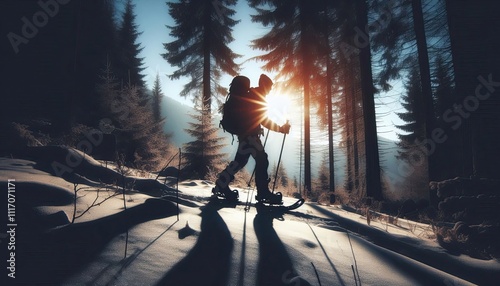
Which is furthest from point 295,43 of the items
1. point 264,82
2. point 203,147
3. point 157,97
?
point 157,97

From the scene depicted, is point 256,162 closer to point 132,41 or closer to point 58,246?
point 58,246

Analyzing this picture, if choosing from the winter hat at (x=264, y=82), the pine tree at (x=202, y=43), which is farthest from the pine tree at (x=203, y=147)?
the winter hat at (x=264, y=82)

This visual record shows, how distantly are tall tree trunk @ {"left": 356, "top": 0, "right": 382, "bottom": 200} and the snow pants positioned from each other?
5.74 meters

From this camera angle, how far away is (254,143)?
3578mm

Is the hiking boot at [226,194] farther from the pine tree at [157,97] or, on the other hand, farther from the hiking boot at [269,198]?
the pine tree at [157,97]

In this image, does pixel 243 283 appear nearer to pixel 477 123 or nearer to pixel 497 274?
pixel 497 274

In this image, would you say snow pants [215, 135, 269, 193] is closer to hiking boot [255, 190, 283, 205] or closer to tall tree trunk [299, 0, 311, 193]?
hiking boot [255, 190, 283, 205]

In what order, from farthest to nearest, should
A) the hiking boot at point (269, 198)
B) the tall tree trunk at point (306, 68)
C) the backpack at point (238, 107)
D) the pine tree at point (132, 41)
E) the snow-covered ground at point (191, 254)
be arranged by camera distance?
the pine tree at point (132, 41), the tall tree trunk at point (306, 68), the backpack at point (238, 107), the hiking boot at point (269, 198), the snow-covered ground at point (191, 254)

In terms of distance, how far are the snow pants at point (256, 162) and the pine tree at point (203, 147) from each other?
6424 millimetres

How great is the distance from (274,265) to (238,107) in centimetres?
257

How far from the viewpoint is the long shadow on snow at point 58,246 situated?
3.22 feet

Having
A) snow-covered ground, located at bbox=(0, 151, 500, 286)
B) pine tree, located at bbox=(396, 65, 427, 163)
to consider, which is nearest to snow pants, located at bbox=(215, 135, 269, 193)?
snow-covered ground, located at bbox=(0, 151, 500, 286)

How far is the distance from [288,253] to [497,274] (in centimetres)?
134

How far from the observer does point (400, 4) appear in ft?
31.7
